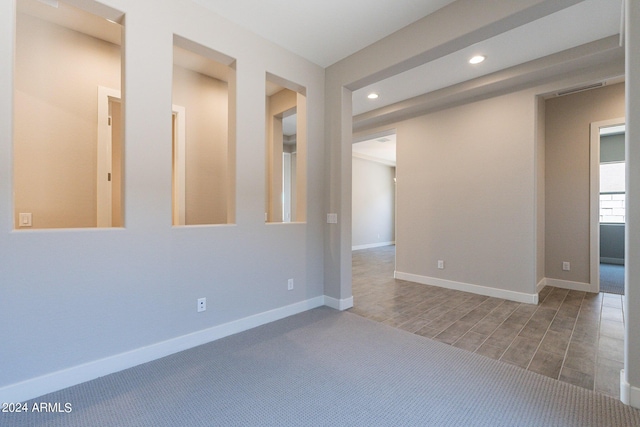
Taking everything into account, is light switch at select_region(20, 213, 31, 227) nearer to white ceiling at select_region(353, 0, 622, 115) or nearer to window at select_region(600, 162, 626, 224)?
white ceiling at select_region(353, 0, 622, 115)

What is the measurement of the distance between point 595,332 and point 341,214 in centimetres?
269

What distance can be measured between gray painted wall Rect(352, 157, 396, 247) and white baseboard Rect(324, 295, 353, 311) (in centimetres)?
523

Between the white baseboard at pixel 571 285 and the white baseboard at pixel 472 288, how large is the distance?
111cm

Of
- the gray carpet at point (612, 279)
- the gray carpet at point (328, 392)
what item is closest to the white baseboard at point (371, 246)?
the gray carpet at point (612, 279)

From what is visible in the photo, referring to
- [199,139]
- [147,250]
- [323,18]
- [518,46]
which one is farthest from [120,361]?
[518,46]

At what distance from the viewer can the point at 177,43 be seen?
7.79 ft

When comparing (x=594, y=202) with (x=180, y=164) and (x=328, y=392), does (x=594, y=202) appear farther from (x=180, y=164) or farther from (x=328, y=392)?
(x=180, y=164)

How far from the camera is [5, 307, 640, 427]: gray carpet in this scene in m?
1.53

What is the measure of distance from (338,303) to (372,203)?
6.37m

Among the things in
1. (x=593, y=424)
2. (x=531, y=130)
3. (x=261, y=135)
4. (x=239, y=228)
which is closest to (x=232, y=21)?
(x=261, y=135)

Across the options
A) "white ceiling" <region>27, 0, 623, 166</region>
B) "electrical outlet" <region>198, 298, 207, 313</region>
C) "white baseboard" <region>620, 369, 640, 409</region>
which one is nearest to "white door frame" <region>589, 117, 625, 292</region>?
"white ceiling" <region>27, 0, 623, 166</region>

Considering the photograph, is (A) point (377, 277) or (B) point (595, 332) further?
(A) point (377, 277)

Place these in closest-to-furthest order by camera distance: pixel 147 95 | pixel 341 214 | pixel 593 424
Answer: pixel 593 424, pixel 147 95, pixel 341 214

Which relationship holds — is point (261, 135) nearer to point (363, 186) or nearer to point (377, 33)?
Result: point (377, 33)
